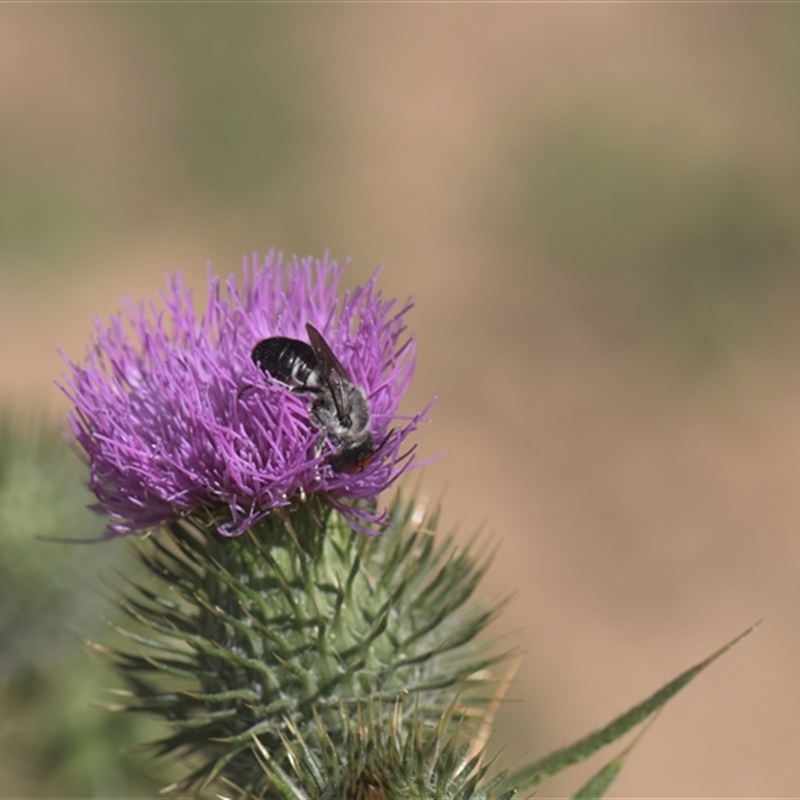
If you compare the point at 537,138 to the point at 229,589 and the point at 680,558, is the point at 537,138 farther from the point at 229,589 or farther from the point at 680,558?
the point at 229,589

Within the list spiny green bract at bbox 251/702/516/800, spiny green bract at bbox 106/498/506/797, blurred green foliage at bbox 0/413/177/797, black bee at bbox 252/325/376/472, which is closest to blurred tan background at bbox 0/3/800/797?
blurred green foliage at bbox 0/413/177/797

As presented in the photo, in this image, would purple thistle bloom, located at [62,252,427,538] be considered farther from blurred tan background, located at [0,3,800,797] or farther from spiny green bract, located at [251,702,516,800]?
blurred tan background, located at [0,3,800,797]

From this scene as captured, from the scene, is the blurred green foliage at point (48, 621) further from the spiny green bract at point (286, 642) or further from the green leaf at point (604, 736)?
the green leaf at point (604, 736)

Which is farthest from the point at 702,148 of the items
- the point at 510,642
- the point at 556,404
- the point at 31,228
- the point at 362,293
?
the point at 362,293

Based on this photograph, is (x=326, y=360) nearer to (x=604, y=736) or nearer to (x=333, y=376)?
(x=333, y=376)

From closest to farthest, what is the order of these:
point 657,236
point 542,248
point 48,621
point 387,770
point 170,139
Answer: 1. point 387,770
2. point 48,621
3. point 657,236
4. point 542,248
5. point 170,139

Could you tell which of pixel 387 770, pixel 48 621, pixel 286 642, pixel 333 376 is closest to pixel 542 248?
pixel 48 621
